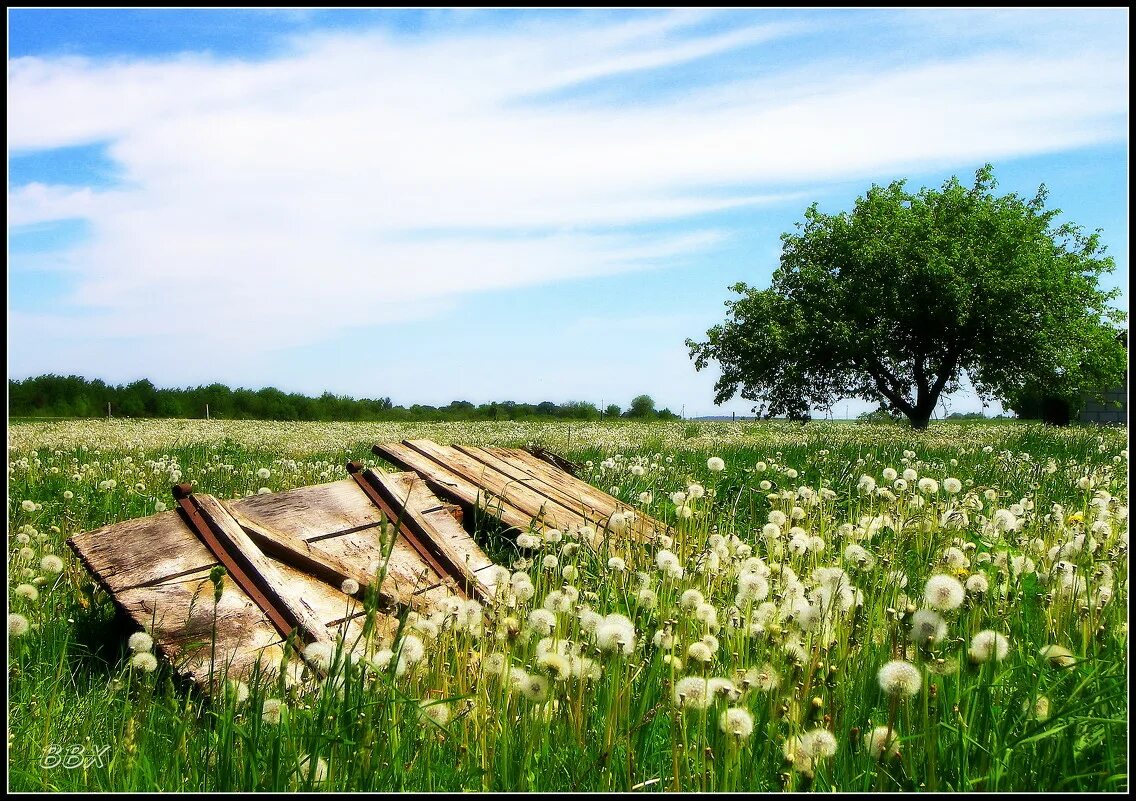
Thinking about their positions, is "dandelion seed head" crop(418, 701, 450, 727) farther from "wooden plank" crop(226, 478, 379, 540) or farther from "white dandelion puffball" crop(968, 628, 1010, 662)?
"wooden plank" crop(226, 478, 379, 540)

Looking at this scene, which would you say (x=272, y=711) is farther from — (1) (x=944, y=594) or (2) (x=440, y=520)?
(2) (x=440, y=520)

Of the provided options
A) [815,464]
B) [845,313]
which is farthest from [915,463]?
[845,313]

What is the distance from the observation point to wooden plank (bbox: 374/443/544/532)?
624 cm

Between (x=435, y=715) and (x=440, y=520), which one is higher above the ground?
(x=440, y=520)

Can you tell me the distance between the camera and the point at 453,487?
21.3 ft

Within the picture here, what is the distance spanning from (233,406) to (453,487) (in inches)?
2170

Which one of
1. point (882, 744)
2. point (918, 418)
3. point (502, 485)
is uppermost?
point (918, 418)

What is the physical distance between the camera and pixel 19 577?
5.14 meters

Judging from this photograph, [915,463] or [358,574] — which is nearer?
[358,574]

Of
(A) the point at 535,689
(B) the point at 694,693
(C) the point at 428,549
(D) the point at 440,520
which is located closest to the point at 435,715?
(A) the point at 535,689

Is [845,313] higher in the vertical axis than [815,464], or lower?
higher

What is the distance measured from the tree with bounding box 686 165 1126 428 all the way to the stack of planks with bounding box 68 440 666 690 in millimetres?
27620

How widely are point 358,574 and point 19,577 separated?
2.06 m

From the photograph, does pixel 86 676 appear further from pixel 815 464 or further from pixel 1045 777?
pixel 815 464
